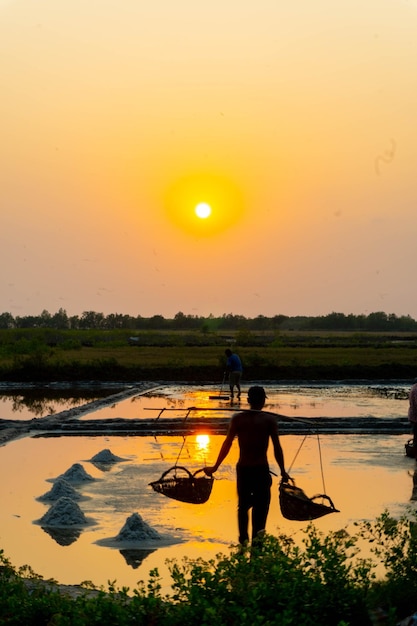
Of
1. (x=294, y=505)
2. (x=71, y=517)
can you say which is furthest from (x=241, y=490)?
(x=71, y=517)

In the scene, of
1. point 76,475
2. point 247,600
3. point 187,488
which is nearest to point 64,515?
point 187,488

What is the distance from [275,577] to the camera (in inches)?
254

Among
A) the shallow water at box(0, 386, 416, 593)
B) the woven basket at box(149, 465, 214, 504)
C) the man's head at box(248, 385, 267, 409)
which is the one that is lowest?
the shallow water at box(0, 386, 416, 593)

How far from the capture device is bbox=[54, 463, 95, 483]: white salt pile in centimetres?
1417

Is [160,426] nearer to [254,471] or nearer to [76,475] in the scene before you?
[76,475]

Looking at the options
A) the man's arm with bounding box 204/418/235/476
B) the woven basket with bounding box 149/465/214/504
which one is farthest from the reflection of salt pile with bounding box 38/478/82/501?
the man's arm with bounding box 204/418/235/476

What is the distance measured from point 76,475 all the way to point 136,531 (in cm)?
407

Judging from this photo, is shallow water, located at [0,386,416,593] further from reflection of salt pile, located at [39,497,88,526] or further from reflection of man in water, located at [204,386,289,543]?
reflection of man in water, located at [204,386,289,543]

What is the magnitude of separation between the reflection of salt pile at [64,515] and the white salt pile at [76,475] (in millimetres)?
2625

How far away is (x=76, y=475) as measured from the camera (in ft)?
46.7

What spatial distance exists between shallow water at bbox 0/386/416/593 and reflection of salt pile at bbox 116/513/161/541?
18 centimetres

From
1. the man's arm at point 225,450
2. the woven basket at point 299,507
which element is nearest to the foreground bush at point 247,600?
the woven basket at point 299,507

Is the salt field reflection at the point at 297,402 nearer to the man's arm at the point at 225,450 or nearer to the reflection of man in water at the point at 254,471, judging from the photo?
the man's arm at the point at 225,450

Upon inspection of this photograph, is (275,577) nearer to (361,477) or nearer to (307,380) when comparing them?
(361,477)
